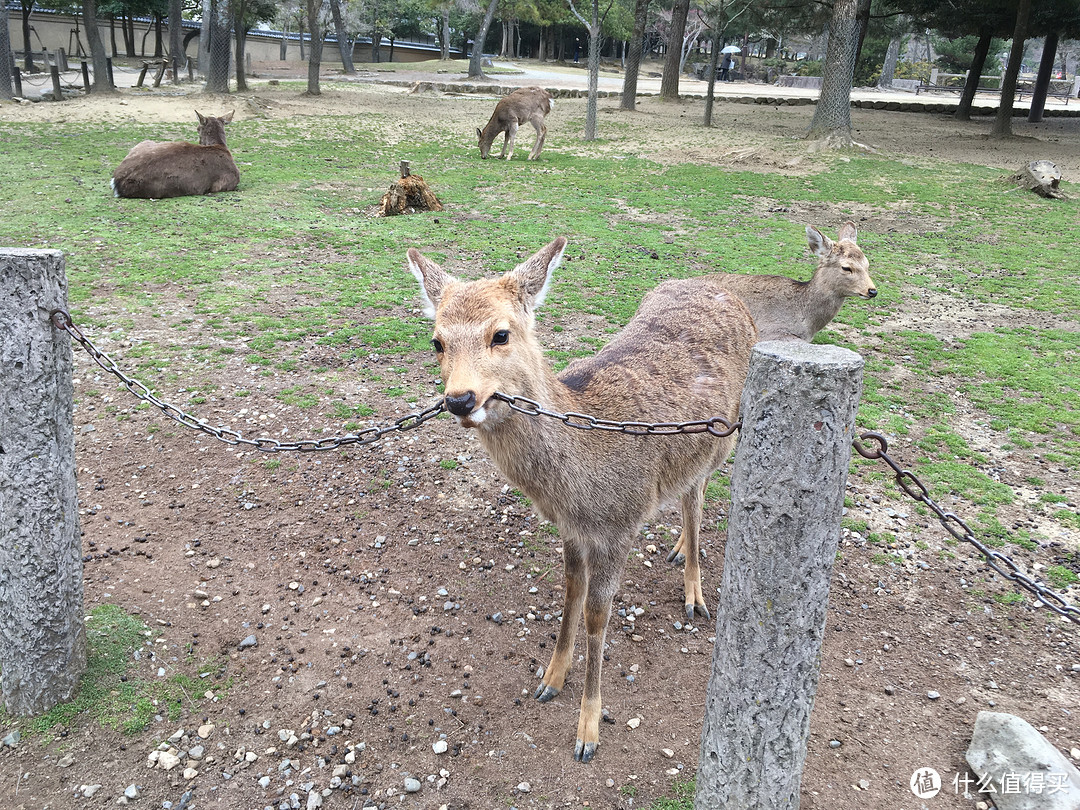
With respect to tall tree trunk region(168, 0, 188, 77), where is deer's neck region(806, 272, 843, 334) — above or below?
below

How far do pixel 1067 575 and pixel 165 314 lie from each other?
730 cm

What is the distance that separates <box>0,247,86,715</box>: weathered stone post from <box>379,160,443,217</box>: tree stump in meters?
8.92

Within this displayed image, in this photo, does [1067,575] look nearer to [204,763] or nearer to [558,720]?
[558,720]

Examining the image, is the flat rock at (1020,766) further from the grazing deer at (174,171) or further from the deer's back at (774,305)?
the grazing deer at (174,171)

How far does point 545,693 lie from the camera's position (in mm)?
3461

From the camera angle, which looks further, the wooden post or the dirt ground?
the wooden post

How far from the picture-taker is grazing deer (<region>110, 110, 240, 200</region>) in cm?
1158

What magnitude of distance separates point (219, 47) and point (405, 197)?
14.2 m

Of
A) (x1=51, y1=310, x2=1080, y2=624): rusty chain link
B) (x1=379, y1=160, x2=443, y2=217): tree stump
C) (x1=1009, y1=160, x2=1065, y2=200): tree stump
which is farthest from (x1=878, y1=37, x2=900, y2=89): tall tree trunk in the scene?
(x1=51, y1=310, x2=1080, y2=624): rusty chain link

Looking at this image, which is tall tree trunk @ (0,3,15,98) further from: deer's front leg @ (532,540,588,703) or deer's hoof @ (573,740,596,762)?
deer's hoof @ (573,740,596,762)

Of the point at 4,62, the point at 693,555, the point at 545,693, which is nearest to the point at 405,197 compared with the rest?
the point at 693,555

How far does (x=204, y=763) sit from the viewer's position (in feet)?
10.1

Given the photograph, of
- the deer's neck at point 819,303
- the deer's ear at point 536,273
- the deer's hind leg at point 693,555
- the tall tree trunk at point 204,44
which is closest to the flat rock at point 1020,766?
the deer's hind leg at point 693,555

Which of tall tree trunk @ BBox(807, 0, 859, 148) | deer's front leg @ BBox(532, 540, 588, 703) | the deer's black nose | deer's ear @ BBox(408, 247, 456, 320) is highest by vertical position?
tall tree trunk @ BBox(807, 0, 859, 148)
